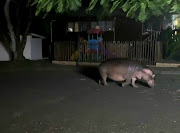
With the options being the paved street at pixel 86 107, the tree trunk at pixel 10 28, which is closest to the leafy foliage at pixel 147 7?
the paved street at pixel 86 107

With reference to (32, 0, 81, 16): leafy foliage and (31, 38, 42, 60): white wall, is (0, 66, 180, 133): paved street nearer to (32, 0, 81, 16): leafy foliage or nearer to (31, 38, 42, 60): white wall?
(32, 0, 81, 16): leafy foliage

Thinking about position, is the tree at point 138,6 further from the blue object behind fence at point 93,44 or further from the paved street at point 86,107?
the blue object behind fence at point 93,44

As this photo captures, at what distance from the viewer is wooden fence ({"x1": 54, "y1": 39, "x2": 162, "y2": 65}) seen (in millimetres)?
15844

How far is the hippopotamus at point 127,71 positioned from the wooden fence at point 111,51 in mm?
6285

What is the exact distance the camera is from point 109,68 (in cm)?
970

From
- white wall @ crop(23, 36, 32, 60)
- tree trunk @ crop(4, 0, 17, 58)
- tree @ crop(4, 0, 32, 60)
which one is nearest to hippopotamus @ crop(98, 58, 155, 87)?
tree @ crop(4, 0, 32, 60)

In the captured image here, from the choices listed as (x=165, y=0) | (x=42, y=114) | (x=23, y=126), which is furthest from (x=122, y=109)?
(x=165, y=0)

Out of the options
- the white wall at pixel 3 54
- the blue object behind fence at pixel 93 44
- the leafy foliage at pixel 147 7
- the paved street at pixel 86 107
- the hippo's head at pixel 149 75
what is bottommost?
the paved street at pixel 86 107

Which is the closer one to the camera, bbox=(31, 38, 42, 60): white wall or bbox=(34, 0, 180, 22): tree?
bbox=(34, 0, 180, 22): tree

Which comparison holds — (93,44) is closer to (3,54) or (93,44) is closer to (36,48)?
(36,48)

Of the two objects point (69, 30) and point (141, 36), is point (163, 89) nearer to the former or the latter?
point (141, 36)

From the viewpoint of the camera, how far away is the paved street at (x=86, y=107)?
542 centimetres

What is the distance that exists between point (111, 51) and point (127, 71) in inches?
287

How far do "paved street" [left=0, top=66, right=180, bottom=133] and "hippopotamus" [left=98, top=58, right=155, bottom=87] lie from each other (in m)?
0.36
